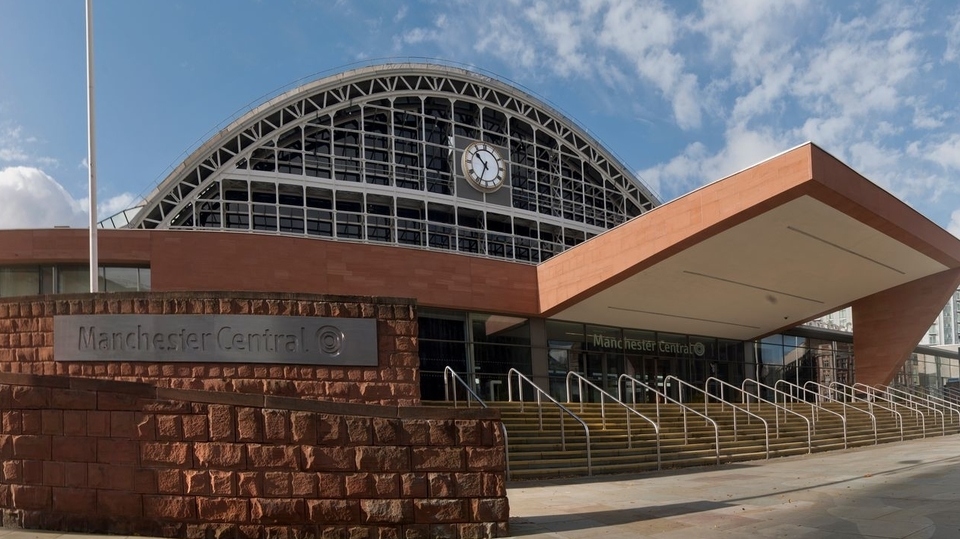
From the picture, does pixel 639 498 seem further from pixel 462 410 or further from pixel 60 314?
pixel 60 314

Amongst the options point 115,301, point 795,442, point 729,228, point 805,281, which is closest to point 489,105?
point 805,281

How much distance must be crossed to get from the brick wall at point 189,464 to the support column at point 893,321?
26.9m

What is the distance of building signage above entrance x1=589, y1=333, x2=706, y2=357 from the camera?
24830mm

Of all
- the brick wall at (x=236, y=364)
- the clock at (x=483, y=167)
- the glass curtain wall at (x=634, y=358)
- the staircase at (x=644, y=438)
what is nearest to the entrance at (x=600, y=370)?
the glass curtain wall at (x=634, y=358)

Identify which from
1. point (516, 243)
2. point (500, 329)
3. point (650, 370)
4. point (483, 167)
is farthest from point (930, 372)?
point (500, 329)

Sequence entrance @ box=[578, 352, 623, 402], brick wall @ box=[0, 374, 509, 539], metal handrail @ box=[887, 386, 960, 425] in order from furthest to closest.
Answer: metal handrail @ box=[887, 386, 960, 425], entrance @ box=[578, 352, 623, 402], brick wall @ box=[0, 374, 509, 539]

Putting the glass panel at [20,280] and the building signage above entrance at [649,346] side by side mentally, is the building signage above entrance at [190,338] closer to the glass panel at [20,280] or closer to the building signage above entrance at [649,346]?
the glass panel at [20,280]

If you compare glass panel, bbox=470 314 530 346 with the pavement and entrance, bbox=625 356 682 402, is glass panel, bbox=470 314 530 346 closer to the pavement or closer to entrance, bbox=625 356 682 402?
entrance, bbox=625 356 682 402

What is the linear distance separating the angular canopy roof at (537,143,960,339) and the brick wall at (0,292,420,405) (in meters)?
9.80

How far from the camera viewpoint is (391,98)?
39938mm

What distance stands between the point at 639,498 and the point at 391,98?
32299 millimetres

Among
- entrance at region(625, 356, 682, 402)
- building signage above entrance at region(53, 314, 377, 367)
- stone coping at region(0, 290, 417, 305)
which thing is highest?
stone coping at region(0, 290, 417, 305)

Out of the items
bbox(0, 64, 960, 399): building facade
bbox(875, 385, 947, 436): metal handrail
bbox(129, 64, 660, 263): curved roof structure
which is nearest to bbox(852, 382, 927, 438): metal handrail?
bbox(875, 385, 947, 436): metal handrail

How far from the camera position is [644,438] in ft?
52.1
